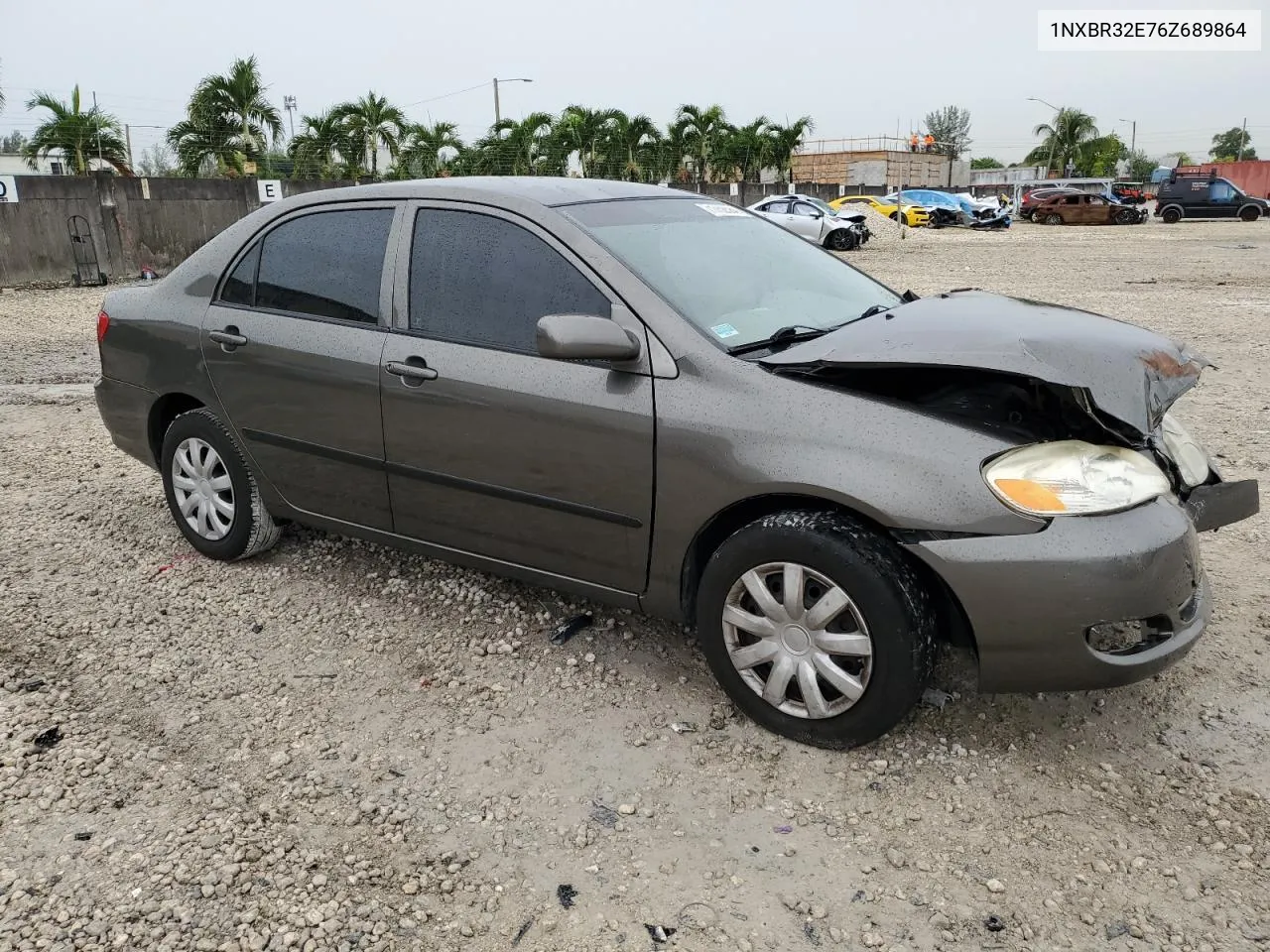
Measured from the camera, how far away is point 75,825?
8.92 feet

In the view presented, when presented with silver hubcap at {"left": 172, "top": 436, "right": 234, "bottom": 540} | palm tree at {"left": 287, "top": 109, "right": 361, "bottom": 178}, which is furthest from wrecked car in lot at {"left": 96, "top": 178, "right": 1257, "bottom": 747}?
palm tree at {"left": 287, "top": 109, "right": 361, "bottom": 178}

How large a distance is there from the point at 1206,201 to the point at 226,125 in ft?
116

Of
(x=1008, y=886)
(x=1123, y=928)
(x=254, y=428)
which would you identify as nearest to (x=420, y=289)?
(x=254, y=428)

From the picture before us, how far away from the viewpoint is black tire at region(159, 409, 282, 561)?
4266mm

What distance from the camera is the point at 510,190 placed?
3.56 meters

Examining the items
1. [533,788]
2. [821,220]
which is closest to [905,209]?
[821,220]

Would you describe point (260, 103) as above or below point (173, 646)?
above

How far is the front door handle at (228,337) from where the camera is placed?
4059mm

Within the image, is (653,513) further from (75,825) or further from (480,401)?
(75,825)

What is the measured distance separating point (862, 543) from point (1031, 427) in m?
0.62

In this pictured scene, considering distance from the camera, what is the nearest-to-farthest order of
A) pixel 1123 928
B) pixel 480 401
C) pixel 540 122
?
pixel 1123 928, pixel 480 401, pixel 540 122

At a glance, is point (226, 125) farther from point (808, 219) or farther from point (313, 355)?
point (313, 355)

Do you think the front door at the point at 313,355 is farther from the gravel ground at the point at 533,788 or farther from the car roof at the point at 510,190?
the gravel ground at the point at 533,788

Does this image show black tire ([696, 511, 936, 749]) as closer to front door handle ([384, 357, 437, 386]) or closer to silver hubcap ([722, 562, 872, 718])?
silver hubcap ([722, 562, 872, 718])
